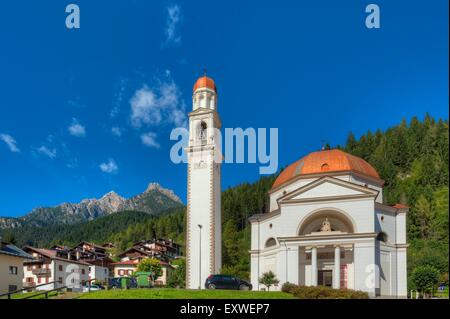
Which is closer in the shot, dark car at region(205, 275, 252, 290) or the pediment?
dark car at region(205, 275, 252, 290)

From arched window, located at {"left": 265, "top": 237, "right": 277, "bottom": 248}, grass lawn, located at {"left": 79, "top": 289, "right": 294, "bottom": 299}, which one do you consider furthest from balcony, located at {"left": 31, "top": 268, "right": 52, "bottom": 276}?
grass lawn, located at {"left": 79, "top": 289, "right": 294, "bottom": 299}

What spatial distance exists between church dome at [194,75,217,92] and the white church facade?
54.9ft

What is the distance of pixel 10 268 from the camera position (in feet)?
143

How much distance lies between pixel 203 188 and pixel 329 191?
17176 mm

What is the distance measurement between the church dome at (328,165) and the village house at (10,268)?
25761 millimetres

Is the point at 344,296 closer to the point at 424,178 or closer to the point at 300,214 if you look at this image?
the point at 300,214

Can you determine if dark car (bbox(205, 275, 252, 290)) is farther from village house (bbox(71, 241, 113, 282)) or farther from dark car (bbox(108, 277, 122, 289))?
village house (bbox(71, 241, 113, 282))

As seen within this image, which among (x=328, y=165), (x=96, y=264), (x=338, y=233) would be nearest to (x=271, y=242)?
(x=328, y=165)

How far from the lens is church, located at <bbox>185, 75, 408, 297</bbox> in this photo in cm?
3831

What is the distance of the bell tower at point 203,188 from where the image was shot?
50500mm

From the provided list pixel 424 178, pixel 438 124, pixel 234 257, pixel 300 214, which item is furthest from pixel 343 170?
pixel 438 124

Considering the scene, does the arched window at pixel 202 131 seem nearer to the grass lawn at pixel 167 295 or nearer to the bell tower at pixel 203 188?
the bell tower at pixel 203 188

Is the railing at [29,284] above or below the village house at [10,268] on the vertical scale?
below

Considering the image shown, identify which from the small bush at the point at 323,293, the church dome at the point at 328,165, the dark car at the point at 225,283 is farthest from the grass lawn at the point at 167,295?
the church dome at the point at 328,165
